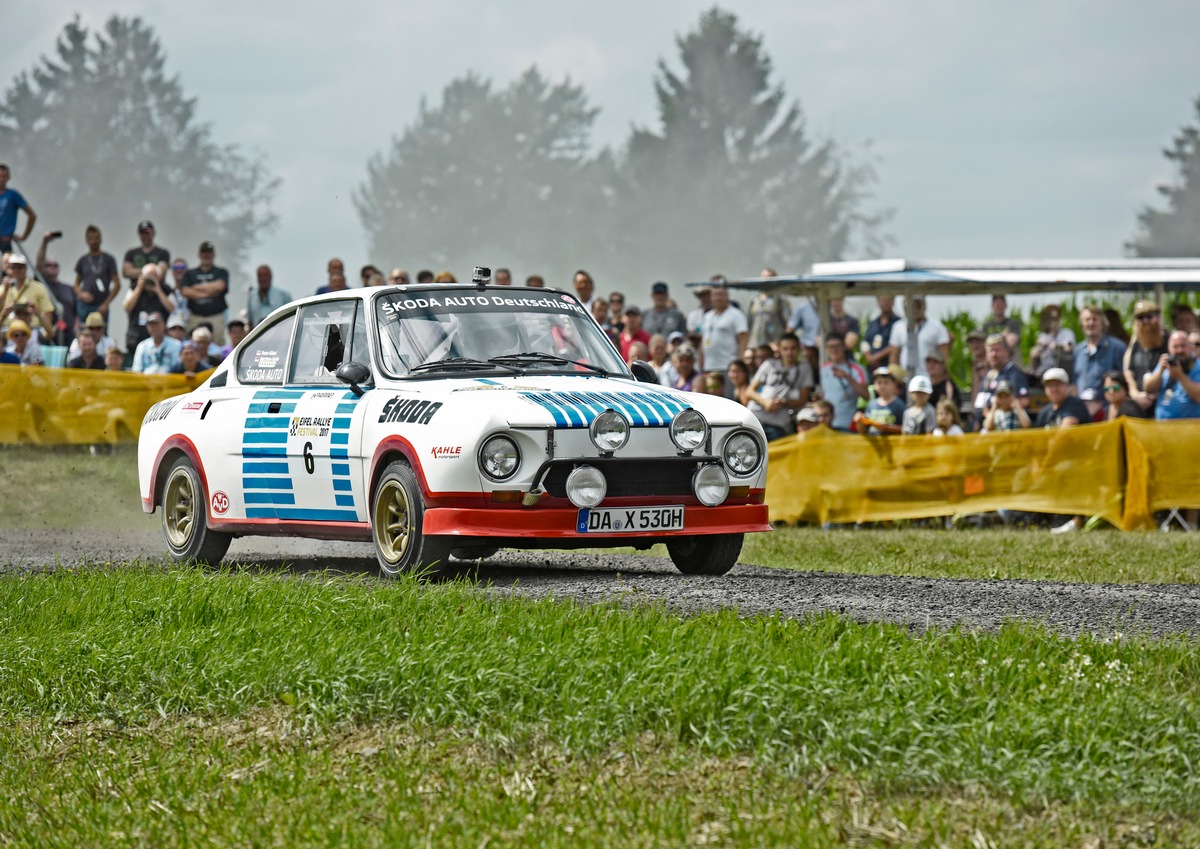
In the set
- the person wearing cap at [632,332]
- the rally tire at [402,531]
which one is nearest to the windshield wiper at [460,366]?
the rally tire at [402,531]

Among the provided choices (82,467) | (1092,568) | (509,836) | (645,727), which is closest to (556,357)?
(1092,568)

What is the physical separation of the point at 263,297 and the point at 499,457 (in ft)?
44.8

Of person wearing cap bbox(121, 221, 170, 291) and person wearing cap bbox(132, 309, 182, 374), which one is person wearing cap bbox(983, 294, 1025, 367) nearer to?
person wearing cap bbox(132, 309, 182, 374)

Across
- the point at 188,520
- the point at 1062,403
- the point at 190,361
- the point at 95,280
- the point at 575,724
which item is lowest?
the point at 575,724

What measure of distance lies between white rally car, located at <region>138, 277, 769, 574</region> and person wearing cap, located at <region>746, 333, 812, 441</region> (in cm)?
782

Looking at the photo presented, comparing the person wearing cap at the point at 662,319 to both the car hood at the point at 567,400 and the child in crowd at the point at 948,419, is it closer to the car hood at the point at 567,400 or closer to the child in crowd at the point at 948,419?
the child in crowd at the point at 948,419

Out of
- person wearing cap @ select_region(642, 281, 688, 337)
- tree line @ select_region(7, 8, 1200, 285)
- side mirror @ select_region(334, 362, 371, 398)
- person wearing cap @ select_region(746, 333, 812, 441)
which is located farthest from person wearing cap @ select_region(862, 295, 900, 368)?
tree line @ select_region(7, 8, 1200, 285)

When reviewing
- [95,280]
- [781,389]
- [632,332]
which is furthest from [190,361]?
[781,389]

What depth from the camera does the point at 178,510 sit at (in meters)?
12.2

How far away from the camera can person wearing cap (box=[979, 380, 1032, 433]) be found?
1825cm

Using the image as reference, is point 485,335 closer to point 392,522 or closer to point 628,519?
point 392,522

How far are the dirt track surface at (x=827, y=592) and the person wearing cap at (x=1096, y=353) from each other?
731 centimetres

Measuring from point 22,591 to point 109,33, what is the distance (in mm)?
104385

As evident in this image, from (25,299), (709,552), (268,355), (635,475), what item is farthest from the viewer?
(25,299)
